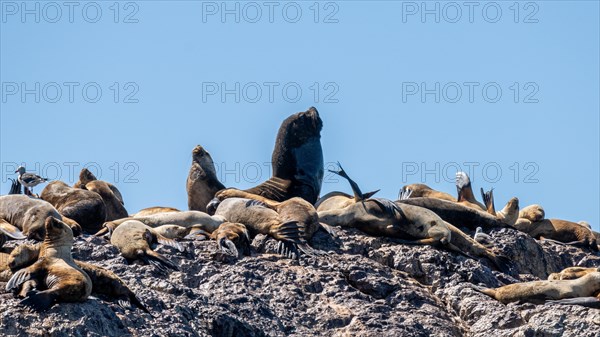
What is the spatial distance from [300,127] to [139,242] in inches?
293

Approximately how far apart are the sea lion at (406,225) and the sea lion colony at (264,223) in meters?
0.01

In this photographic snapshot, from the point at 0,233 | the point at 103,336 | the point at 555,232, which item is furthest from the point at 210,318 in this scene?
the point at 555,232

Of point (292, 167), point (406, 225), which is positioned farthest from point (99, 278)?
point (292, 167)

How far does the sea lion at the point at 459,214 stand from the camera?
832 inches

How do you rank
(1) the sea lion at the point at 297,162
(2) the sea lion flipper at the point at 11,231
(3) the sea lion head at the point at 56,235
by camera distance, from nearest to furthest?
(3) the sea lion head at the point at 56,235 → (2) the sea lion flipper at the point at 11,231 → (1) the sea lion at the point at 297,162

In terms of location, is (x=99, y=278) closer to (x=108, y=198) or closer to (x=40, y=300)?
(x=40, y=300)

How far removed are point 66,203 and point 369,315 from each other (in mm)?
5183

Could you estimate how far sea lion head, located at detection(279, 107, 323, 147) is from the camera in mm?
24516

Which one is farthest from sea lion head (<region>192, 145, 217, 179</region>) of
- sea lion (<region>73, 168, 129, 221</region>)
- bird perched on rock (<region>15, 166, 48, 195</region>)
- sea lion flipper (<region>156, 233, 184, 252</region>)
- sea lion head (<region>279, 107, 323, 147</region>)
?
sea lion flipper (<region>156, 233, 184, 252</region>)

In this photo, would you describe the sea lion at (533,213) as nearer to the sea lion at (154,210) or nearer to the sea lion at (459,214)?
the sea lion at (459,214)

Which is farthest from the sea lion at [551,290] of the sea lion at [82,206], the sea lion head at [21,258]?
the sea lion at [82,206]

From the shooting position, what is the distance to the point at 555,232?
22.3 meters

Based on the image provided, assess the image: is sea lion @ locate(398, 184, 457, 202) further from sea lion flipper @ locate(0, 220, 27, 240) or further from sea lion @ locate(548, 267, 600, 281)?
sea lion flipper @ locate(0, 220, 27, 240)

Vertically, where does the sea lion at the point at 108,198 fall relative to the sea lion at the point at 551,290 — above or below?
above
